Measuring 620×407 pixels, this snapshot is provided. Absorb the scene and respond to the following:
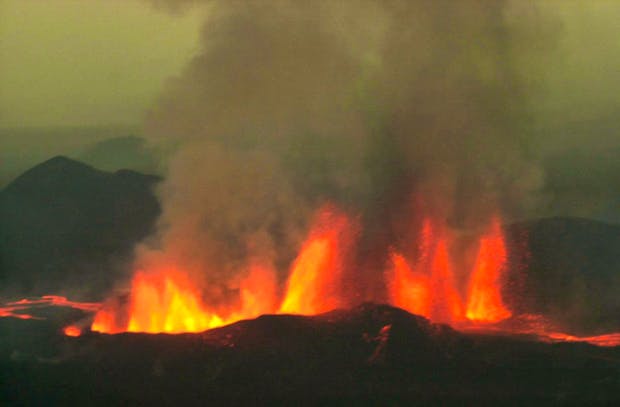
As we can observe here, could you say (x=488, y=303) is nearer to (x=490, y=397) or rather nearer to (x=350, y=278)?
(x=350, y=278)

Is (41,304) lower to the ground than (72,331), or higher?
higher

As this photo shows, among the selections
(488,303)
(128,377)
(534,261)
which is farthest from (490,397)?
(534,261)

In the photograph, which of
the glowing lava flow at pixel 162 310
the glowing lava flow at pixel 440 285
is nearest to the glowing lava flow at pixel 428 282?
the glowing lava flow at pixel 440 285

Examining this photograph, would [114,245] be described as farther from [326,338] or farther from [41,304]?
[326,338]

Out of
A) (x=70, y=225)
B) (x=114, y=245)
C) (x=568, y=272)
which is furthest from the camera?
(x=70, y=225)

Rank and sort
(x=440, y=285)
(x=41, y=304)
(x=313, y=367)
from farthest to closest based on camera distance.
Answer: (x=41, y=304), (x=440, y=285), (x=313, y=367)

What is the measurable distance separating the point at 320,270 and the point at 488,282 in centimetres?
743

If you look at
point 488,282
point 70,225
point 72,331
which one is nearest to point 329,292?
point 488,282

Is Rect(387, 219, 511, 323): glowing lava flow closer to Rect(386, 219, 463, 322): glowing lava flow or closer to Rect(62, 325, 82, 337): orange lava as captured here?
Rect(386, 219, 463, 322): glowing lava flow

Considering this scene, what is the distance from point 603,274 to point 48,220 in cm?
3053

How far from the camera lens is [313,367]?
27.9 meters

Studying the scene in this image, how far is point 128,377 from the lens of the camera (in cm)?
2778

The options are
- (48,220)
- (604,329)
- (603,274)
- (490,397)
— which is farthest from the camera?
(48,220)

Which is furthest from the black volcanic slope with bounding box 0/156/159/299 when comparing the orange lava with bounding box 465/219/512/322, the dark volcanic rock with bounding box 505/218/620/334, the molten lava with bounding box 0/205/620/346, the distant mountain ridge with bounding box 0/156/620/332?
the dark volcanic rock with bounding box 505/218/620/334
